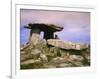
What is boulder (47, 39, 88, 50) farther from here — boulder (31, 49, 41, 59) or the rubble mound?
boulder (31, 49, 41, 59)

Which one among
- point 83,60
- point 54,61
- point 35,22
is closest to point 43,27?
point 35,22

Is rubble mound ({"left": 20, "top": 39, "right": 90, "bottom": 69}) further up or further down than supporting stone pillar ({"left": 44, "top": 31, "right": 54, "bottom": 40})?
further down

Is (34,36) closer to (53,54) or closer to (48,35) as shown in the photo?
(48,35)

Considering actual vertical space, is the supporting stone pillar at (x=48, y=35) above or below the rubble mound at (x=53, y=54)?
above

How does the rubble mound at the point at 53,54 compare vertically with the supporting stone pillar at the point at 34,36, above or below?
below

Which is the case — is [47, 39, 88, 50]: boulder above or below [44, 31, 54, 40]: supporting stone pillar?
below

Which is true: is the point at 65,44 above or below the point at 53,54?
above

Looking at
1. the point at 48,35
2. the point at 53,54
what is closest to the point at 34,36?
the point at 48,35

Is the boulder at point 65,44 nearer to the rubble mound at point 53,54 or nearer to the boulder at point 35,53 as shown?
the rubble mound at point 53,54

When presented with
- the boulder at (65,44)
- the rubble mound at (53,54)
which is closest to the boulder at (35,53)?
the rubble mound at (53,54)

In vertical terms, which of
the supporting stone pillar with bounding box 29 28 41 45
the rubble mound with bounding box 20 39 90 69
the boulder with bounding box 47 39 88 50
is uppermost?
the supporting stone pillar with bounding box 29 28 41 45

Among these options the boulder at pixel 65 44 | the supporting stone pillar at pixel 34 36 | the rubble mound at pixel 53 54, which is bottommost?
the rubble mound at pixel 53 54

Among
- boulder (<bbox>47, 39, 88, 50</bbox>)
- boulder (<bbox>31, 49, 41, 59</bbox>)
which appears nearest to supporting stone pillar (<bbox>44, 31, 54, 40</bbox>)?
boulder (<bbox>47, 39, 88, 50</bbox>)

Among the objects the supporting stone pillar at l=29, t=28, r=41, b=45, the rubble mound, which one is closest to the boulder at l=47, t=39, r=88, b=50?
the rubble mound
